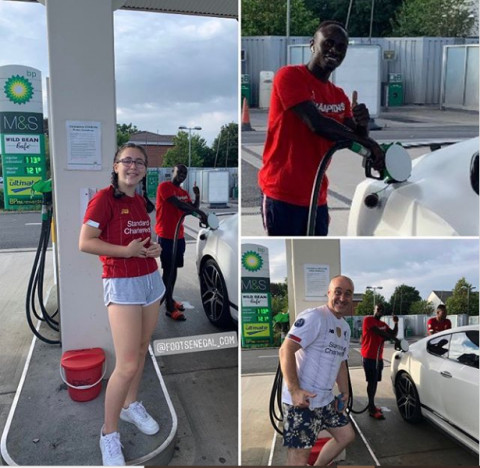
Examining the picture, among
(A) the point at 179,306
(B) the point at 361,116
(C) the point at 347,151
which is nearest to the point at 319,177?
(C) the point at 347,151

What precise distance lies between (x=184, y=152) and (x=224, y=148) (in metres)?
1.11

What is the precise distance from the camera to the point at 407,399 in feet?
8.38

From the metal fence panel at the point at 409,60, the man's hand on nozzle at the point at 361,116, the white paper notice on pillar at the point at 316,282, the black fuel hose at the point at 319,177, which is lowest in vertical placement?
the white paper notice on pillar at the point at 316,282

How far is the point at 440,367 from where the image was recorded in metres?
2.47

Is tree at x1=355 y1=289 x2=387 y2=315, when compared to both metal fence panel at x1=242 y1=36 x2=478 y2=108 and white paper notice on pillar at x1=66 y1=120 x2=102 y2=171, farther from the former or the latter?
white paper notice on pillar at x1=66 y1=120 x2=102 y2=171

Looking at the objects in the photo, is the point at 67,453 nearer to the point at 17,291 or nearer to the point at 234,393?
the point at 234,393

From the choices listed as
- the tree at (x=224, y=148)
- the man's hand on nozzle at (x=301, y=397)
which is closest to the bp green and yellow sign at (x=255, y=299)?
the man's hand on nozzle at (x=301, y=397)

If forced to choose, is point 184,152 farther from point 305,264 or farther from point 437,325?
point 437,325

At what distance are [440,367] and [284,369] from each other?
2.53ft

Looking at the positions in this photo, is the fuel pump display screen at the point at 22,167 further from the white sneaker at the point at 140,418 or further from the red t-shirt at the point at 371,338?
the red t-shirt at the point at 371,338

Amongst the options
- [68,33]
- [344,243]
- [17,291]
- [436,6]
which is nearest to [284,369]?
[344,243]

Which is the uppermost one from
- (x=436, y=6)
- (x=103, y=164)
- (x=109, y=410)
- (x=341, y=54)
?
(x=436, y=6)

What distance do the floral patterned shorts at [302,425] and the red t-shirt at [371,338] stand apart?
32cm

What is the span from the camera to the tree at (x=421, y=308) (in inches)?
94.1
